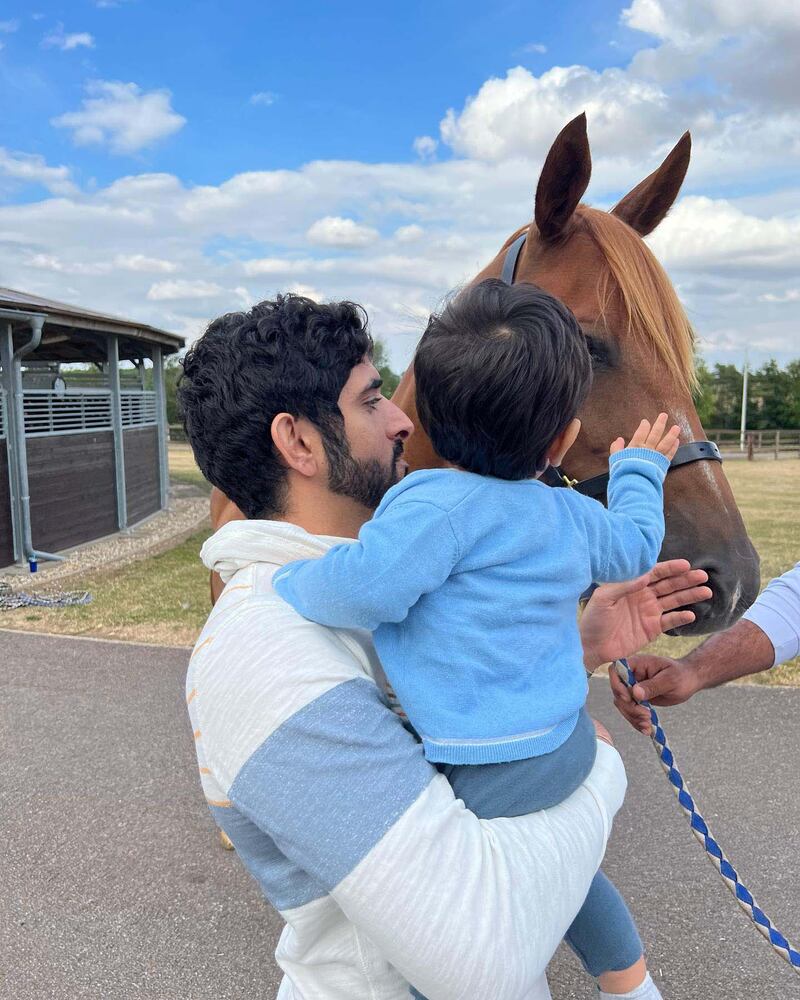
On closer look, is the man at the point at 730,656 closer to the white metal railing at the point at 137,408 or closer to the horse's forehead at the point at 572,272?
the horse's forehead at the point at 572,272

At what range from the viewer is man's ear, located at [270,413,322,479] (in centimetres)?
126

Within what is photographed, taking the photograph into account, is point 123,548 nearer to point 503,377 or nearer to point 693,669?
point 693,669

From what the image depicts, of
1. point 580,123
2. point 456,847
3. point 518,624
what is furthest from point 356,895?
point 580,123

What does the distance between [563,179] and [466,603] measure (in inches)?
64.6

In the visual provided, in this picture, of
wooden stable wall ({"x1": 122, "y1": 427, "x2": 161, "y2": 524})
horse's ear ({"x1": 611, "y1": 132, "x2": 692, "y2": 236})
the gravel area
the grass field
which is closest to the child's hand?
horse's ear ({"x1": 611, "y1": 132, "x2": 692, "y2": 236})

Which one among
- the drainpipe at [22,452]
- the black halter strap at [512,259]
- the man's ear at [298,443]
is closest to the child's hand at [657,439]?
the man's ear at [298,443]

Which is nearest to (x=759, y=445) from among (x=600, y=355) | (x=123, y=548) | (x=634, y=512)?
(x=123, y=548)

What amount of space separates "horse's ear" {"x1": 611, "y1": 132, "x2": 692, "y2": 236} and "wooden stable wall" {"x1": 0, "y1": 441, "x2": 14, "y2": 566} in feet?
28.2

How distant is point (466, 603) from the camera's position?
3.62 feet

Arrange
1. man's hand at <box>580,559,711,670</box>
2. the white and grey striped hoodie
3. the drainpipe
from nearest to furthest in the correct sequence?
the white and grey striped hoodie, man's hand at <box>580,559,711,670</box>, the drainpipe

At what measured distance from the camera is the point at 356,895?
949 millimetres

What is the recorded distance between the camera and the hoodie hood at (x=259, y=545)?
1.21 metres

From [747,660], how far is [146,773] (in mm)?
3153

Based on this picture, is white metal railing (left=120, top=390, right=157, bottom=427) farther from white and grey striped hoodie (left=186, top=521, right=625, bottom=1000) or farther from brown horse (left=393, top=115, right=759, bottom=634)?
white and grey striped hoodie (left=186, top=521, right=625, bottom=1000)
